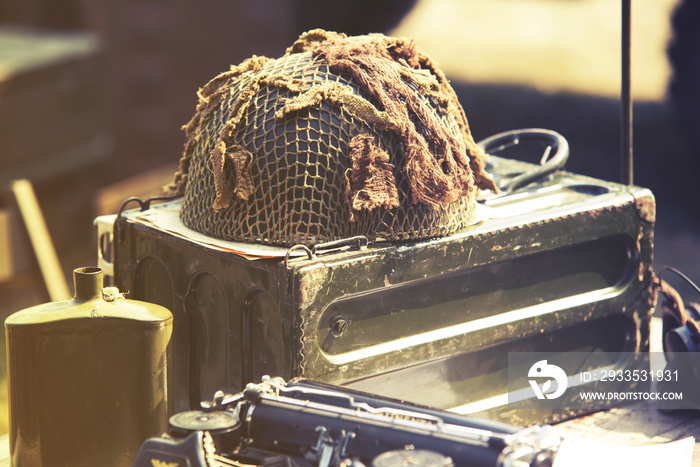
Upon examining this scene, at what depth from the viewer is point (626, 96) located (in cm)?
222

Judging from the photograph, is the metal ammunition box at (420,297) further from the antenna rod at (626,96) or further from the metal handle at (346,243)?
the antenna rod at (626,96)

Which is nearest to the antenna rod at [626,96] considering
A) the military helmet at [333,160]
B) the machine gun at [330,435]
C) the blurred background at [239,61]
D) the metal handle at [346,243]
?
the military helmet at [333,160]

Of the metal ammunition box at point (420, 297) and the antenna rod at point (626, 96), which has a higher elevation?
the antenna rod at point (626, 96)

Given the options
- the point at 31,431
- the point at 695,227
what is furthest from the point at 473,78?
the point at 31,431

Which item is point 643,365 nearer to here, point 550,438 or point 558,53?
point 550,438

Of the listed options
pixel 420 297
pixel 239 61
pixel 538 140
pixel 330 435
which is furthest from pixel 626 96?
pixel 239 61

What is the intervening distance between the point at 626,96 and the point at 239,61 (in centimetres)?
316

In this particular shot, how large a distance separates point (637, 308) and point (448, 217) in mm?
574

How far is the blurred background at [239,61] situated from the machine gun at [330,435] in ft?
10.8

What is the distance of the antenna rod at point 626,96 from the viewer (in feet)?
7.22

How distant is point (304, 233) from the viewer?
175cm

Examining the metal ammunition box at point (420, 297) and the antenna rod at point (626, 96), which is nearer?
the metal ammunition box at point (420, 297)

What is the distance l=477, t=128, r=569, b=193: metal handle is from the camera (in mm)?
2178

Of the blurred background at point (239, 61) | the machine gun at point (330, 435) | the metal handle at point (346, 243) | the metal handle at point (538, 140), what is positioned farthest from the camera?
the blurred background at point (239, 61)
